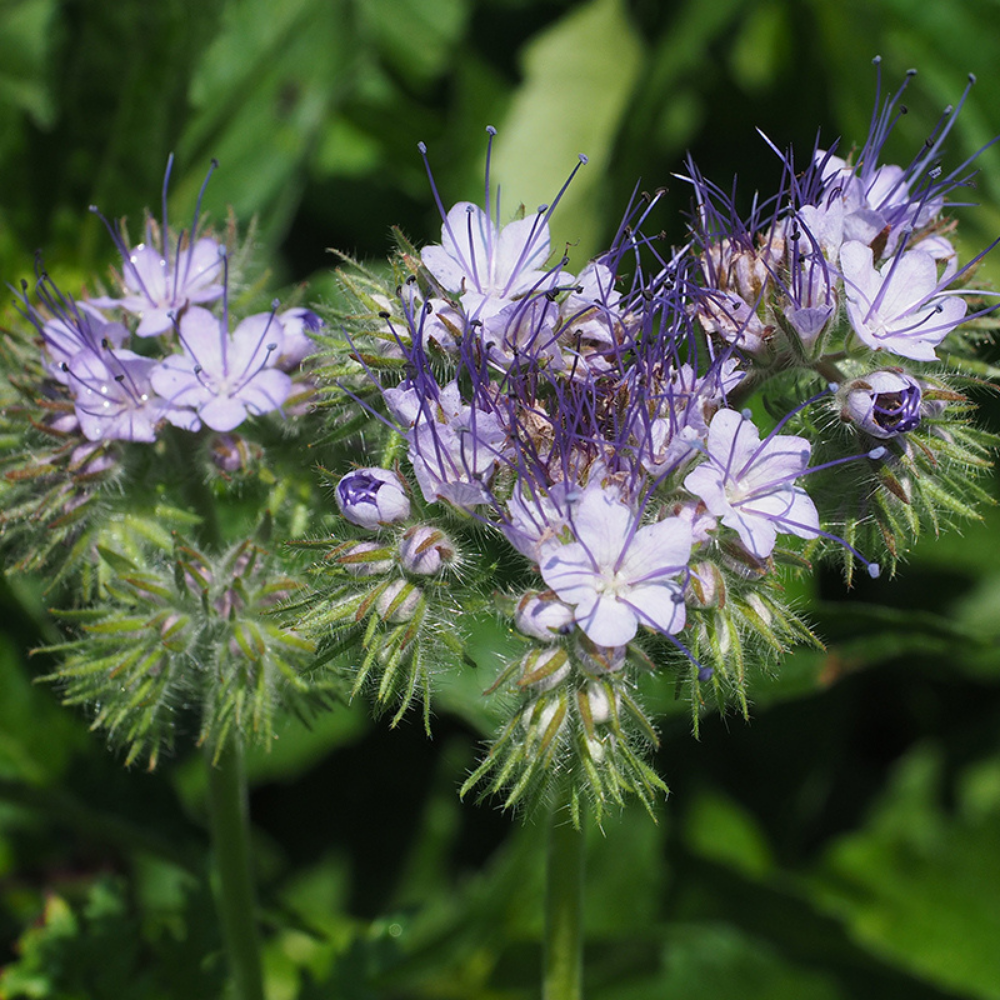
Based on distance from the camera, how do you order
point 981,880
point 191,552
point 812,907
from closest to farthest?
1. point 191,552
2. point 812,907
3. point 981,880

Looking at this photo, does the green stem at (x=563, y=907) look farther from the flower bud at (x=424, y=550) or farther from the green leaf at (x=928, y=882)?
the green leaf at (x=928, y=882)

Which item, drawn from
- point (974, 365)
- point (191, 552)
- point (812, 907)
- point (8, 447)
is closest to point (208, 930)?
point (191, 552)

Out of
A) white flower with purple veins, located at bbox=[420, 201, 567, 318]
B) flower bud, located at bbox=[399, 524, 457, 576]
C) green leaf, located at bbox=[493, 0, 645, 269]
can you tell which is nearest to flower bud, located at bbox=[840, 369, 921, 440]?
white flower with purple veins, located at bbox=[420, 201, 567, 318]

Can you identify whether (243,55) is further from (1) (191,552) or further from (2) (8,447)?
(1) (191,552)

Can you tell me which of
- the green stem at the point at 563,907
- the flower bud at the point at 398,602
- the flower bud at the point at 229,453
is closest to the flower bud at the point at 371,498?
the flower bud at the point at 398,602

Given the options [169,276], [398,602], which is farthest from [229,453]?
[398,602]
